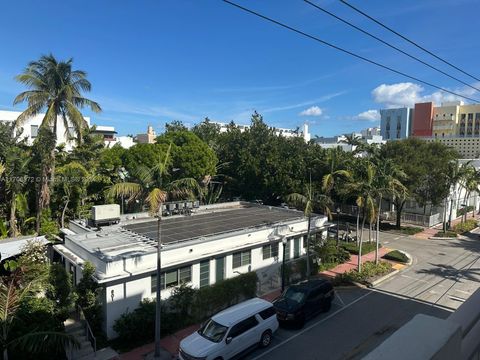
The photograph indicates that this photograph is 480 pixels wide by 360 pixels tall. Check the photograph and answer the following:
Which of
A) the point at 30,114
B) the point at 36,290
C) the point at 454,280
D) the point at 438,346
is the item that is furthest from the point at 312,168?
the point at 438,346

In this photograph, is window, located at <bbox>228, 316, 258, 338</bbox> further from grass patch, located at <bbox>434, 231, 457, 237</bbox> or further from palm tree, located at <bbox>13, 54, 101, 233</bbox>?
grass patch, located at <bbox>434, 231, 457, 237</bbox>

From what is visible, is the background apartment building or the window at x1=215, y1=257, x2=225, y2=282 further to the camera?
the background apartment building

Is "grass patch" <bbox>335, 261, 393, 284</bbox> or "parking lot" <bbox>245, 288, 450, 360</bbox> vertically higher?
"grass patch" <bbox>335, 261, 393, 284</bbox>

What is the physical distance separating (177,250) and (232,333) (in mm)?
5596

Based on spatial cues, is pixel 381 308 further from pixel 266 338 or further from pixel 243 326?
pixel 243 326

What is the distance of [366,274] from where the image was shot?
23.6 m

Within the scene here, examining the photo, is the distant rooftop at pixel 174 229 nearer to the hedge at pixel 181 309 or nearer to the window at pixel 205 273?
the window at pixel 205 273

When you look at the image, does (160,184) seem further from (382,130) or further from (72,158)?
(382,130)

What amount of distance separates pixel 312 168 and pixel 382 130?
428 ft

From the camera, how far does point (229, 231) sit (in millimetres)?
22031

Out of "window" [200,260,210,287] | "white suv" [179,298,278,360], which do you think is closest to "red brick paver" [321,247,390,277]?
"window" [200,260,210,287]

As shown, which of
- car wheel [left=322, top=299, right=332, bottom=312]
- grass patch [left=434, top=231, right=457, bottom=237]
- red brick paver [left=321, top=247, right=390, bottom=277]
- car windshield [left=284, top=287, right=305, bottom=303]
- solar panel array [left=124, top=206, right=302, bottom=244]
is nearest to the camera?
car windshield [left=284, top=287, right=305, bottom=303]

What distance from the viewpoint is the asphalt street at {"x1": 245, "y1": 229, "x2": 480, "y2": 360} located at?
15.3 m

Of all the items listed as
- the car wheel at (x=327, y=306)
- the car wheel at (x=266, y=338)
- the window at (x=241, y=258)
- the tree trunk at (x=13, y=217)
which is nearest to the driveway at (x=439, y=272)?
the car wheel at (x=327, y=306)
